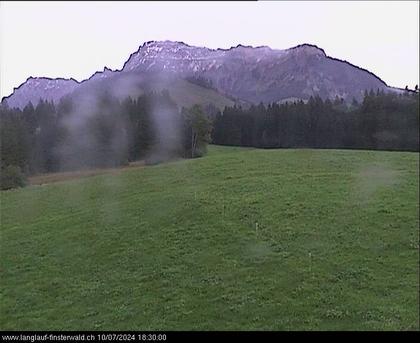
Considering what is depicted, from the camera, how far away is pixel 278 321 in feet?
10.0

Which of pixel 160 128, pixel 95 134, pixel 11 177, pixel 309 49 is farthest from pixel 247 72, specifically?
pixel 11 177

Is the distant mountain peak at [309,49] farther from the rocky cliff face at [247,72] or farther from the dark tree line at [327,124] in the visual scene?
the dark tree line at [327,124]

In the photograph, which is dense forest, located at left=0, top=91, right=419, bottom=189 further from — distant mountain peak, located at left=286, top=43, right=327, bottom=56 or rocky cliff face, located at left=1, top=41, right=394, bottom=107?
distant mountain peak, located at left=286, top=43, right=327, bottom=56

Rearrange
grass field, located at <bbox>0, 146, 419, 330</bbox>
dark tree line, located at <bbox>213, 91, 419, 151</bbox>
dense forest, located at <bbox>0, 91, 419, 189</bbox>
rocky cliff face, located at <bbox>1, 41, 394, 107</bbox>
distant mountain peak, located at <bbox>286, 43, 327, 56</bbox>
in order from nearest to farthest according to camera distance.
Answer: rocky cliff face, located at <bbox>1, 41, 394, 107</bbox>
grass field, located at <bbox>0, 146, 419, 330</bbox>
distant mountain peak, located at <bbox>286, 43, 327, 56</bbox>
dense forest, located at <bbox>0, 91, 419, 189</bbox>
dark tree line, located at <bbox>213, 91, 419, 151</bbox>

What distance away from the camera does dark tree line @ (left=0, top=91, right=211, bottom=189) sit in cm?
349

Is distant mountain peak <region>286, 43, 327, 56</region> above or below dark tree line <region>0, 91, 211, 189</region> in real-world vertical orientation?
above

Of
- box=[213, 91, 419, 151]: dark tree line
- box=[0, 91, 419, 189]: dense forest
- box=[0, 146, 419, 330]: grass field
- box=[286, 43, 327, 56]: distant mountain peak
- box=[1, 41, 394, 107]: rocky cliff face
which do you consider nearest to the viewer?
box=[1, 41, 394, 107]: rocky cliff face

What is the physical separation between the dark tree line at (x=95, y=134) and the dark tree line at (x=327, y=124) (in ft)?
1.12

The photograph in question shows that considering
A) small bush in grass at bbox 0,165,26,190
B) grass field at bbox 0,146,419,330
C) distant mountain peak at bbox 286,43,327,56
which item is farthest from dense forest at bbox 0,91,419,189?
distant mountain peak at bbox 286,43,327,56

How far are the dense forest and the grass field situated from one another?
372 mm

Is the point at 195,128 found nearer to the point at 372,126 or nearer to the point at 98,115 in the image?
the point at 98,115

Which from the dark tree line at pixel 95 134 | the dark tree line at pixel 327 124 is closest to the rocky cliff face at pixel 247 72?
the dark tree line at pixel 327 124

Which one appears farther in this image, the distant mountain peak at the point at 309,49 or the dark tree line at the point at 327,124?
the dark tree line at the point at 327,124

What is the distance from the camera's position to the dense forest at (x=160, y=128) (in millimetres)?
3619
